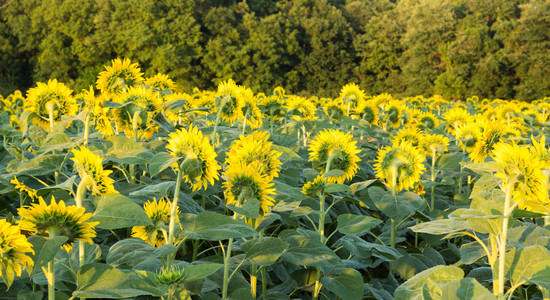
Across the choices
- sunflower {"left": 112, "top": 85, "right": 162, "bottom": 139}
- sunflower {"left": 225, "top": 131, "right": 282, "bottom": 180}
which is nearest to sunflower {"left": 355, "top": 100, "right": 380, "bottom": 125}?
sunflower {"left": 112, "top": 85, "right": 162, "bottom": 139}

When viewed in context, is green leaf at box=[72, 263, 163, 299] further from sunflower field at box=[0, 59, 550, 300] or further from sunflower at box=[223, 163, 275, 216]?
sunflower at box=[223, 163, 275, 216]

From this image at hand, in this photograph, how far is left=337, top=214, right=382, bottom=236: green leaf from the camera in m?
1.53

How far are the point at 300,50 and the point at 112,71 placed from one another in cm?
2927

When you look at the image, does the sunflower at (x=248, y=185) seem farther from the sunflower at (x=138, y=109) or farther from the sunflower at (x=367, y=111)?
the sunflower at (x=367, y=111)

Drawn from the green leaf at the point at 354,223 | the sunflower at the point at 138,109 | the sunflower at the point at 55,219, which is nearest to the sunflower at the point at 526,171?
the green leaf at the point at 354,223

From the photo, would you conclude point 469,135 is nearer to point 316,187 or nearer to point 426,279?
point 316,187

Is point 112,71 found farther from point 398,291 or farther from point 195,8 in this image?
point 195,8

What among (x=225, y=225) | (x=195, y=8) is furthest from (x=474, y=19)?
Answer: (x=225, y=225)

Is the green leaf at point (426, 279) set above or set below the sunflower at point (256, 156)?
below

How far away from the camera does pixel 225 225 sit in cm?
109

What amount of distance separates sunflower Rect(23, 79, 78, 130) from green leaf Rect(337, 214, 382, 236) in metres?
1.35

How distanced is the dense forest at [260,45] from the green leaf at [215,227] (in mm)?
25415

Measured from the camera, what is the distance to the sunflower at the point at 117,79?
2084 millimetres

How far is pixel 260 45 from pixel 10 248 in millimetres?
27936
